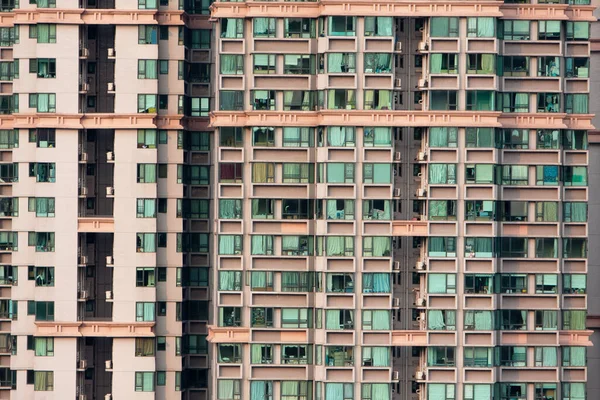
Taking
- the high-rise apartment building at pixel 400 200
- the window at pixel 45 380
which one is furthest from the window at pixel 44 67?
the window at pixel 45 380

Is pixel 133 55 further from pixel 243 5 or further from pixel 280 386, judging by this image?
pixel 280 386

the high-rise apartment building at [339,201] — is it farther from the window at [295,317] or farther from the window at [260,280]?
the window at [295,317]

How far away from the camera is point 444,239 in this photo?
12450 centimetres

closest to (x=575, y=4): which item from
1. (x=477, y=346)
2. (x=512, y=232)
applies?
(x=512, y=232)

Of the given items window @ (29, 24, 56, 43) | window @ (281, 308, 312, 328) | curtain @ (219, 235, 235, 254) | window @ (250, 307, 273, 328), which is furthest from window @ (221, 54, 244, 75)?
window @ (281, 308, 312, 328)

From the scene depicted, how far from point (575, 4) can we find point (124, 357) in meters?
38.1

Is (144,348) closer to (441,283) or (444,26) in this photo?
(441,283)

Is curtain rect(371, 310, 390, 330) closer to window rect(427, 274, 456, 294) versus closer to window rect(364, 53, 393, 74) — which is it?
window rect(427, 274, 456, 294)

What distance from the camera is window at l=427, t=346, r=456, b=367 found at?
12431cm

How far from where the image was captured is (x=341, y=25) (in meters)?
124

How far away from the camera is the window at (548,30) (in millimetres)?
125938

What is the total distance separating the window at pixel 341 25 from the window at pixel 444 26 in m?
5.06

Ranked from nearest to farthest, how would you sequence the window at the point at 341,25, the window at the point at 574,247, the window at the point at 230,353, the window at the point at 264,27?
1. the window at the point at 341,25
2. the window at the point at 230,353
3. the window at the point at 264,27
4. the window at the point at 574,247

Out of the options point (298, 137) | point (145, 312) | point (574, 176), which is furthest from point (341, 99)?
point (145, 312)
